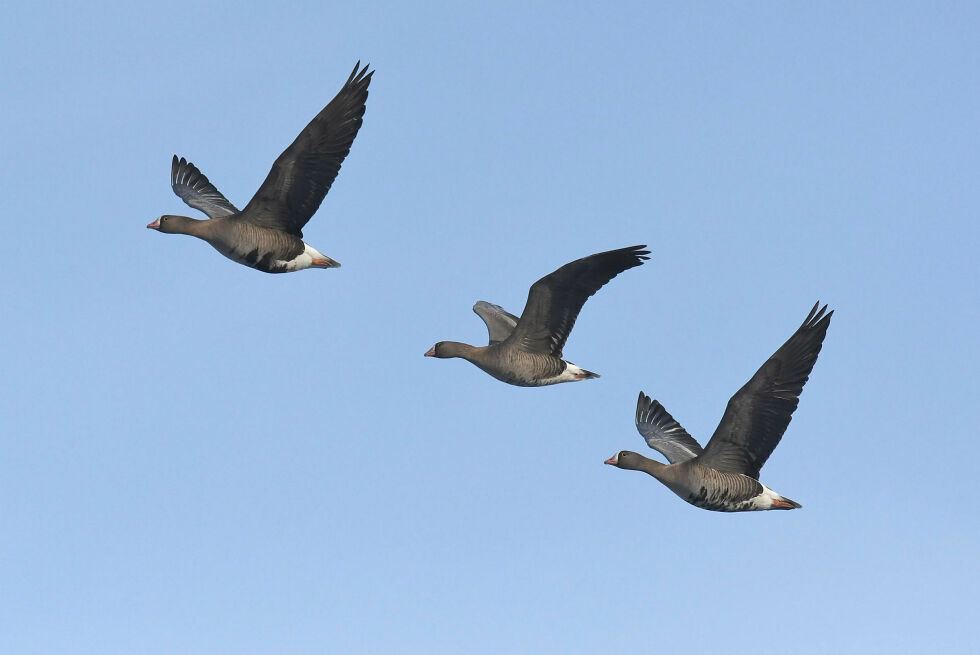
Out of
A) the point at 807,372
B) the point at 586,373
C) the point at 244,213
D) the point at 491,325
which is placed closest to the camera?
the point at 807,372

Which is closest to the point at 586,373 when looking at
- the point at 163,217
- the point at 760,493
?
the point at 760,493

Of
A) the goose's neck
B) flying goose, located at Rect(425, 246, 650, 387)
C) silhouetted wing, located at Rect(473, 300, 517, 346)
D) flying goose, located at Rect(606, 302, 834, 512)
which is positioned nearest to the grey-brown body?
flying goose, located at Rect(425, 246, 650, 387)

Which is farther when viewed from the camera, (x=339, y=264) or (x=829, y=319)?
(x=339, y=264)

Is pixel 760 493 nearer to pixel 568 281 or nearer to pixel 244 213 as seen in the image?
pixel 568 281

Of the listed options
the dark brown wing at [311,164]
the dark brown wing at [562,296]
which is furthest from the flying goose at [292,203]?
the dark brown wing at [562,296]

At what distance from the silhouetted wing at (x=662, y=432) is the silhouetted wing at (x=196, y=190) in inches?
435

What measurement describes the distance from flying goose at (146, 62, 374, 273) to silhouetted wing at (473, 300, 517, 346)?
5403 mm

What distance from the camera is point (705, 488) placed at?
2517 centimetres

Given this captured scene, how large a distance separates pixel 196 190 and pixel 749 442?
15931 mm

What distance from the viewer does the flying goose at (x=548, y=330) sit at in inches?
1021

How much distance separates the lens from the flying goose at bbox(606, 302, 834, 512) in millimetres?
24453

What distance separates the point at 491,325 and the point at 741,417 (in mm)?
8532

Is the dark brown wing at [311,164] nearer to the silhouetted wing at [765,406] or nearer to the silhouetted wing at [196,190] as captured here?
the silhouetted wing at [196,190]

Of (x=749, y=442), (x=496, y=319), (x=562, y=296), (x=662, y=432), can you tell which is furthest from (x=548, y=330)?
(x=662, y=432)
